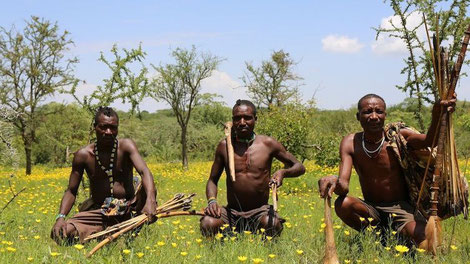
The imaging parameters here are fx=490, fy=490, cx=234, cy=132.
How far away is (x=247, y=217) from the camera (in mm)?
4906

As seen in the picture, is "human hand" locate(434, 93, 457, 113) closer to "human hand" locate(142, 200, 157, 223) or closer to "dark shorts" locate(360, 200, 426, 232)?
"dark shorts" locate(360, 200, 426, 232)

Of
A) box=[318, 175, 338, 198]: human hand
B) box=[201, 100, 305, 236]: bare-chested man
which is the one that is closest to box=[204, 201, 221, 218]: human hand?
box=[201, 100, 305, 236]: bare-chested man

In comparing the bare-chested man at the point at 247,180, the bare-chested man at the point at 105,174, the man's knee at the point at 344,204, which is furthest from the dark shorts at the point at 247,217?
the bare-chested man at the point at 105,174

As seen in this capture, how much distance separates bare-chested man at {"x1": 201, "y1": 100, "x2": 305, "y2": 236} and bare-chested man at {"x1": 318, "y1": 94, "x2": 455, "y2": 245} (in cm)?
59

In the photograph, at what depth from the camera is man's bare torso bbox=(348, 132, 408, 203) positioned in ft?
14.9

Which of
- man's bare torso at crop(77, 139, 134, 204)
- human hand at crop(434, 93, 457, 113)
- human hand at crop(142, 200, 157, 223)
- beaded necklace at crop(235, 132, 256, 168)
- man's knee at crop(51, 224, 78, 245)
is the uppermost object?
human hand at crop(434, 93, 457, 113)

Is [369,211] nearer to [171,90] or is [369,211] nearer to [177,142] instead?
[171,90]

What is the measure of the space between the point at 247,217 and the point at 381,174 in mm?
1367

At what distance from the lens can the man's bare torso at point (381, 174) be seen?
454 centimetres

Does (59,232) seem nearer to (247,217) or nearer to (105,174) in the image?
(105,174)

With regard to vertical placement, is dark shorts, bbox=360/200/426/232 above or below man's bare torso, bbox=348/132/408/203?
below

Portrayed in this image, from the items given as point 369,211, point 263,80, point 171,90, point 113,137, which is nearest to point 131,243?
point 113,137

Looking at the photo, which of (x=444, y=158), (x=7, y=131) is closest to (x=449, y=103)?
(x=444, y=158)

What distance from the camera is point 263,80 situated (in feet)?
125
